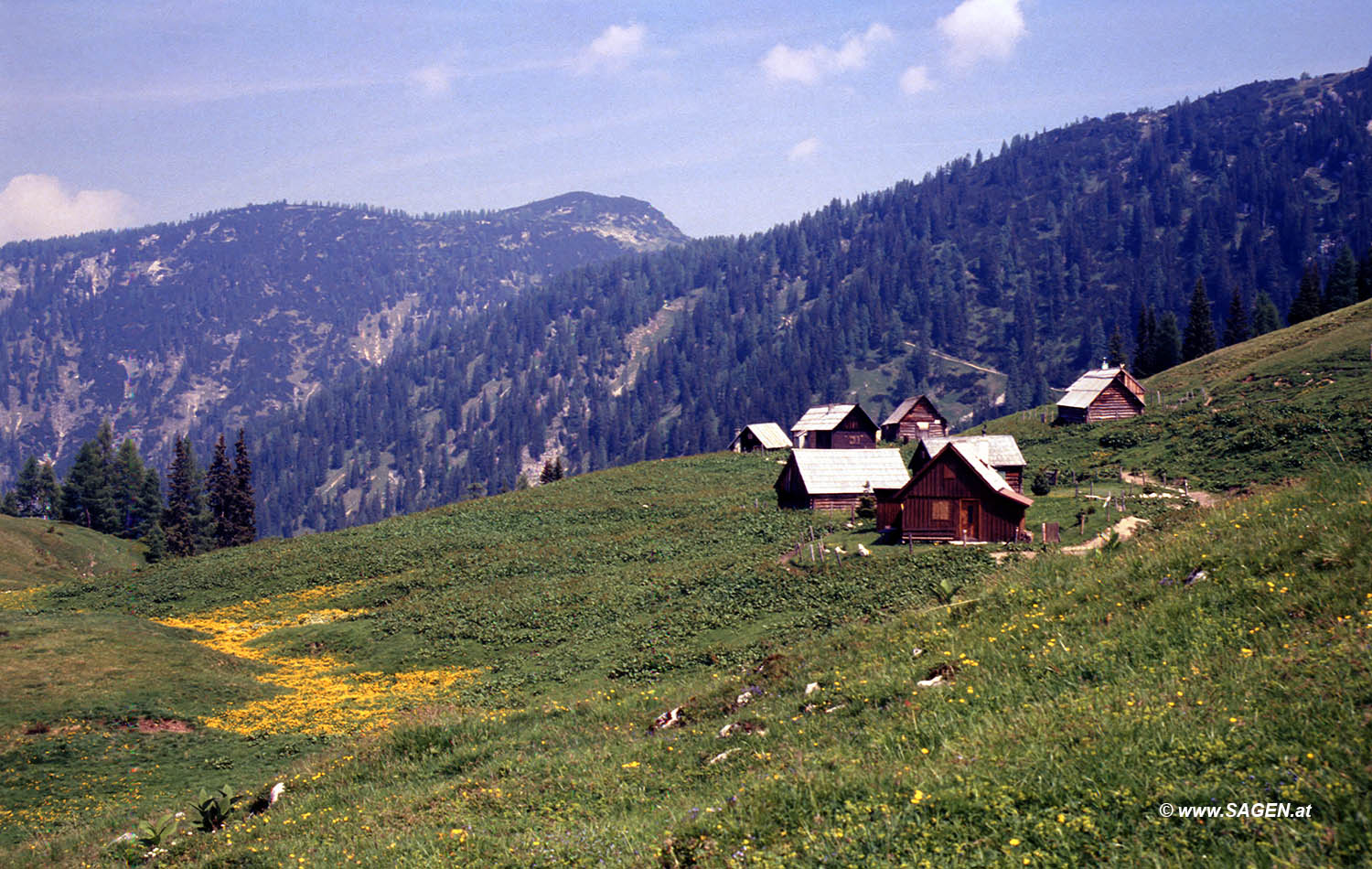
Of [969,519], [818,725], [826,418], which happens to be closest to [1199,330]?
[826,418]

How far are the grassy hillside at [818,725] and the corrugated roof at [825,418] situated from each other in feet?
208

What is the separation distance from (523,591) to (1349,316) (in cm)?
8056

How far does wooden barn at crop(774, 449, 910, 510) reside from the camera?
206 ft

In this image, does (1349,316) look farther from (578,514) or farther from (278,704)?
(278,704)

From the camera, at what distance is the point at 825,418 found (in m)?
107

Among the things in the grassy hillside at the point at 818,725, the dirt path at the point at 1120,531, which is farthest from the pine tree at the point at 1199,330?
the grassy hillside at the point at 818,725

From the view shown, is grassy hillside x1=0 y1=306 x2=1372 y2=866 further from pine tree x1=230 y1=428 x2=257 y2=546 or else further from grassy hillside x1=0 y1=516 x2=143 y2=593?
pine tree x1=230 y1=428 x2=257 y2=546

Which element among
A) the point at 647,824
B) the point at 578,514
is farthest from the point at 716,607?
the point at 578,514

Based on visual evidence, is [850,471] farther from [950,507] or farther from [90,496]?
[90,496]

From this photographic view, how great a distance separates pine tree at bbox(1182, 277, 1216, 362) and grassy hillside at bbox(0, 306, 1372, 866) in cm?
10178

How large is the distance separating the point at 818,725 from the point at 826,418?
95.0 m

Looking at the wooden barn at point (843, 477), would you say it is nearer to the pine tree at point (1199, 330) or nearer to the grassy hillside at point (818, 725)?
the grassy hillside at point (818, 725)

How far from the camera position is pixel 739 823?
382 inches

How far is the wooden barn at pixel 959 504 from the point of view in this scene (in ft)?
153
